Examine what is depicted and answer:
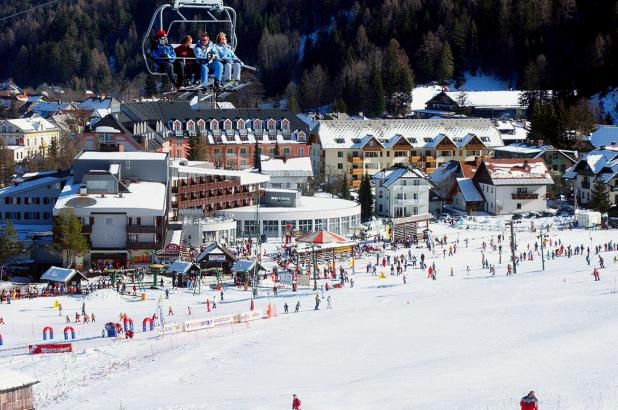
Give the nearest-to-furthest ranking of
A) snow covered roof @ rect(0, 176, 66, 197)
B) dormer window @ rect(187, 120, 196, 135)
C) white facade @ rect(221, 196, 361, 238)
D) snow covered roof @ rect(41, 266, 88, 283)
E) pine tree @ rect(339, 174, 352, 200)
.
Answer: snow covered roof @ rect(41, 266, 88, 283) → snow covered roof @ rect(0, 176, 66, 197) → white facade @ rect(221, 196, 361, 238) → pine tree @ rect(339, 174, 352, 200) → dormer window @ rect(187, 120, 196, 135)

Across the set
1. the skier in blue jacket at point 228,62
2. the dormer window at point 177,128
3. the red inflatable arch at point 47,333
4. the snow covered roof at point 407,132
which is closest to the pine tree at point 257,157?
the snow covered roof at point 407,132

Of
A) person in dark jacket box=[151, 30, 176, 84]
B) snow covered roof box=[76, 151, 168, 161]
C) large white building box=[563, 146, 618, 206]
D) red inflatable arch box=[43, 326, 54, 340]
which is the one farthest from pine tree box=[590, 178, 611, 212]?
person in dark jacket box=[151, 30, 176, 84]

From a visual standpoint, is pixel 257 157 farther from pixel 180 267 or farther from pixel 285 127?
pixel 180 267

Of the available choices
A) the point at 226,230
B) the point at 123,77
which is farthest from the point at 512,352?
the point at 123,77

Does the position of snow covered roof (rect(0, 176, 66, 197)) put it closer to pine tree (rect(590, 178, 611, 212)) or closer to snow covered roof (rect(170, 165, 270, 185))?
snow covered roof (rect(170, 165, 270, 185))

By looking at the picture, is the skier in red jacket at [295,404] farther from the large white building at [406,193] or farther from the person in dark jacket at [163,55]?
the large white building at [406,193]

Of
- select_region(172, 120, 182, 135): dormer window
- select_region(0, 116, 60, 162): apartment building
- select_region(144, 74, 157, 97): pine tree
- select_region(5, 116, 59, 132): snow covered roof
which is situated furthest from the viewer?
select_region(144, 74, 157, 97): pine tree
